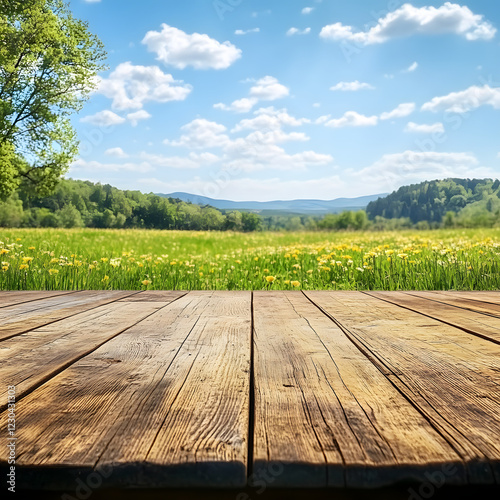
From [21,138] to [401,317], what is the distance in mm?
18052

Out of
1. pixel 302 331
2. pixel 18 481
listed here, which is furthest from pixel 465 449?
pixel 302 331

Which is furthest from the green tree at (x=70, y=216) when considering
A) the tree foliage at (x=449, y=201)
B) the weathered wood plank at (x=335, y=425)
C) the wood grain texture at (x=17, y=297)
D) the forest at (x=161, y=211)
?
the weathered wood plank at (x=335, y=425)

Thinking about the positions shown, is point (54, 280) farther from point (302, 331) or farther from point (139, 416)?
point (139, 416)

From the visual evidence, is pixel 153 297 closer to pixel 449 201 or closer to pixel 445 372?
pixel 445 372

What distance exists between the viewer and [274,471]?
0.73 m

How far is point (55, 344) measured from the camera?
162 cm

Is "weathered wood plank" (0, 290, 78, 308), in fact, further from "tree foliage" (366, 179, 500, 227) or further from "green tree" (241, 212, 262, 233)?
"green tree" (241, 212, 262, 233)

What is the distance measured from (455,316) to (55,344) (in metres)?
1.91

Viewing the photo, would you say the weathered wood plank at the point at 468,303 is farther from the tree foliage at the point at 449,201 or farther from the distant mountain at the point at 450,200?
the distant mountain at the point at 450,200

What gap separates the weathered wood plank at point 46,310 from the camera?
6.56 feet

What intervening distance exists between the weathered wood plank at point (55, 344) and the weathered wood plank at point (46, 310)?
8 centimetres

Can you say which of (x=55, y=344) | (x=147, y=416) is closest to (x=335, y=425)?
(x=147, y=416)

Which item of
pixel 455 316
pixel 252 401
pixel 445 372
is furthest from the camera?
pixel 455 316

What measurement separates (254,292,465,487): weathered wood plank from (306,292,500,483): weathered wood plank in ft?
0.13
